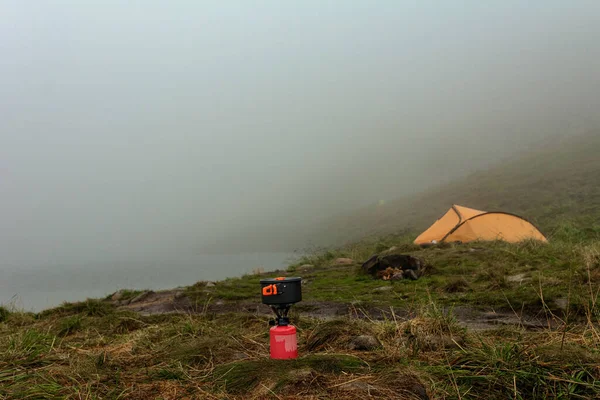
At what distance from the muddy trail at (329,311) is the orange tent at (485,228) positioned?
9049 millimetres

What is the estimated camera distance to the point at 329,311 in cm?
716

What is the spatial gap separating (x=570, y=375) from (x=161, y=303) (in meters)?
9.24

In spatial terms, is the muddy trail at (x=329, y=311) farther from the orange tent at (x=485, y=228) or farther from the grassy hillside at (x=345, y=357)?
the orange tent at (x=485, y=228)

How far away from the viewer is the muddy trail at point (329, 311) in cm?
527

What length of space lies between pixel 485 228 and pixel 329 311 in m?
10.4

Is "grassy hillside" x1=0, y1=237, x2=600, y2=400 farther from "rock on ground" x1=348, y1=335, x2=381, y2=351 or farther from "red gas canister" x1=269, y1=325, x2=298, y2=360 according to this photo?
"red gas canister" x1=269, y1=325, x2=298, y2=360

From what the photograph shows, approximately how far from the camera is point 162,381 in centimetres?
340

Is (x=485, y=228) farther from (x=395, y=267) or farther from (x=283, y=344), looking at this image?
(x=283, y=344)

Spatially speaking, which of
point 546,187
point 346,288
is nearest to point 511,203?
point 546,187

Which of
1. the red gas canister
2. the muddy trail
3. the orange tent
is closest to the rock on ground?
the muddy trail

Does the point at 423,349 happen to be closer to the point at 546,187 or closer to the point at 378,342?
the point at 378,342

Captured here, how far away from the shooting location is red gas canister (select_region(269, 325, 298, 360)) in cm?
368

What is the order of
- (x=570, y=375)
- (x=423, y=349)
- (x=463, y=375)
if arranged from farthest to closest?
(x=423, y=349)
(x=463, y=375)
(x=570, y=375)

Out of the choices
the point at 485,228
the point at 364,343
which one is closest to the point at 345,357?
the point at 364,343
